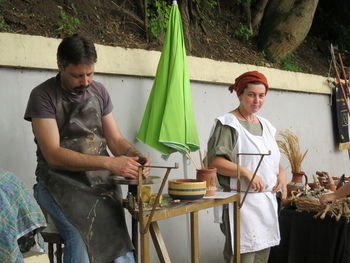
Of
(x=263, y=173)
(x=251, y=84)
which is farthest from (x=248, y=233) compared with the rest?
(x=251, y=84)

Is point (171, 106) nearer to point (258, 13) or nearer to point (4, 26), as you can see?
point (4, 26)

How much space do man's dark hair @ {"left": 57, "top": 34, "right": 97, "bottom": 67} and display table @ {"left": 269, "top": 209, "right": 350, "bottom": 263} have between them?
2.18 metres

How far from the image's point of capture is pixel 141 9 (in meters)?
4.85

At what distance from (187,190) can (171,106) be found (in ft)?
3.45

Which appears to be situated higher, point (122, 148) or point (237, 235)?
point (122, 148)

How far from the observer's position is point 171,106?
3775 millimetres

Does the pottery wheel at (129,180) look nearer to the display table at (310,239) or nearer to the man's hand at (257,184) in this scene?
the man's hand at (257,184)

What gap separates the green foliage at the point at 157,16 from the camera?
469 centimetres

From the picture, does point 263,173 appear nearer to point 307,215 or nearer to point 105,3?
point 307,215

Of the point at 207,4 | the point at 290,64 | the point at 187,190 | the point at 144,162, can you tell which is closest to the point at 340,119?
the point at 290,64

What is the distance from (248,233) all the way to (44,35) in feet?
6.62

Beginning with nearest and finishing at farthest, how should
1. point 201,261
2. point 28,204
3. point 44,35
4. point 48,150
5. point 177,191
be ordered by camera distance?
1. point 28,204
2. point 48,150
3. point 177,191
4. point 44,35
5. point 201,261

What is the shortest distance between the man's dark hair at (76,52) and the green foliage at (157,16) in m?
2.05

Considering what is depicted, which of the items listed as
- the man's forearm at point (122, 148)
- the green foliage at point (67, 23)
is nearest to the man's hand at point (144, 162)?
the man's forearm at point (122, 148)
